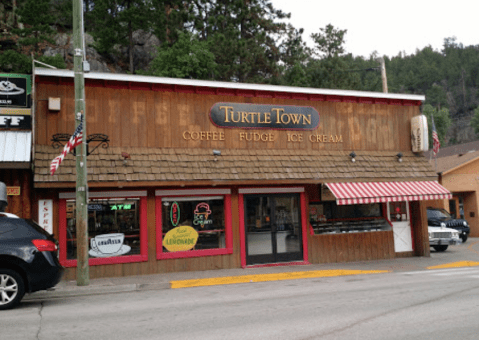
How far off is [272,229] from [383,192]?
3728mm

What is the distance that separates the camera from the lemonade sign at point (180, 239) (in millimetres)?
12656

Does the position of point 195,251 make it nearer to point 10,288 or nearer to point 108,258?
point 108,258

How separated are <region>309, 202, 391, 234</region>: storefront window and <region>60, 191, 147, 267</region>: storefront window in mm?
5624

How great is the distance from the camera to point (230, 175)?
42.5ft

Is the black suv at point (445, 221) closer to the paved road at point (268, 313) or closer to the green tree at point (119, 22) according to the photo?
the paved road at point (268, 313)

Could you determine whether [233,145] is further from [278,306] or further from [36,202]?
[278,306]

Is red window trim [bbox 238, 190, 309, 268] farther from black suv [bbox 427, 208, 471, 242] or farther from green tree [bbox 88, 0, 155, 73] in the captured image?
green tree [bbox 88, 0, 155, 73]

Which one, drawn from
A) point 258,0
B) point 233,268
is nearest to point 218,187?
point 233,268

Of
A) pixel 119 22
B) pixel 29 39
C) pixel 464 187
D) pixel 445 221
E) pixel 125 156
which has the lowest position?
pixel 445 221

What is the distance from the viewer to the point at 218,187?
13.3 m

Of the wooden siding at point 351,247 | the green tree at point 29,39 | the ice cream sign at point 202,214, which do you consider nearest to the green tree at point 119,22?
the green tree at point 29,39

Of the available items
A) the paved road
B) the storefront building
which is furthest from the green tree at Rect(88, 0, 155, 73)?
the paved road

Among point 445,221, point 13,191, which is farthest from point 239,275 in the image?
point 445,221

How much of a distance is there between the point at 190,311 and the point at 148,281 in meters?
3.94
